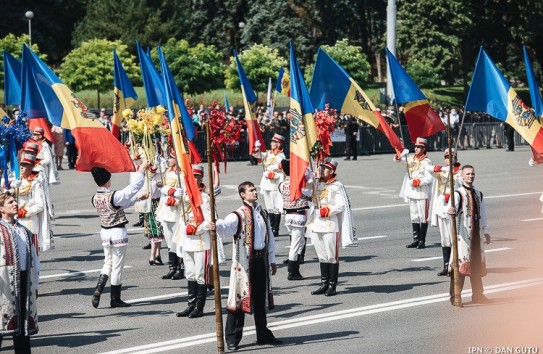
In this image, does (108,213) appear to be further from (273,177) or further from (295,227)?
(273,177)

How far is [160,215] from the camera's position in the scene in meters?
17.3

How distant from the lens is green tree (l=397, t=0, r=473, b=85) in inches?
2699

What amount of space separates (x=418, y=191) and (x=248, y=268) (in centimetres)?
845

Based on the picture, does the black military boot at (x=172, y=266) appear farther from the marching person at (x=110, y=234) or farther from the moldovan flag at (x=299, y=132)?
the moldovan flag at (x=299, y=132)

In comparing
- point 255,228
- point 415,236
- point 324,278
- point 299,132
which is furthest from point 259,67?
point 255,228

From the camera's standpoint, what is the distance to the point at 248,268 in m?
12.7

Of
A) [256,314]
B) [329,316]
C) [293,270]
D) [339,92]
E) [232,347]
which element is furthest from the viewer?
[339,92]

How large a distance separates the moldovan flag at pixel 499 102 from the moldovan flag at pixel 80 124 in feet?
16.2

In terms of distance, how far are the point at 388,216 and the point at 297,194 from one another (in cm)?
1024

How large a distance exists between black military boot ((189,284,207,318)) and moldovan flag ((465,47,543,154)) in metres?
4.56

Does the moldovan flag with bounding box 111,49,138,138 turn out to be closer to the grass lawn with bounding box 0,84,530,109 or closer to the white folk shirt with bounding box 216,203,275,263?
the white folk shirt with bounding box 216,203,275,263

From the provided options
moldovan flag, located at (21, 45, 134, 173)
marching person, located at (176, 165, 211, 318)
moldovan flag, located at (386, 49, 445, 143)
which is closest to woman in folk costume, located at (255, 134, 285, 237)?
moldovan flag, located at (386, 49, 445, 143)

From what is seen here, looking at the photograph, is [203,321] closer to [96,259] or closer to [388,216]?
[96,259]

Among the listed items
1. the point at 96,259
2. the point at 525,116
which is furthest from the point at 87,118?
the point at 525,116
